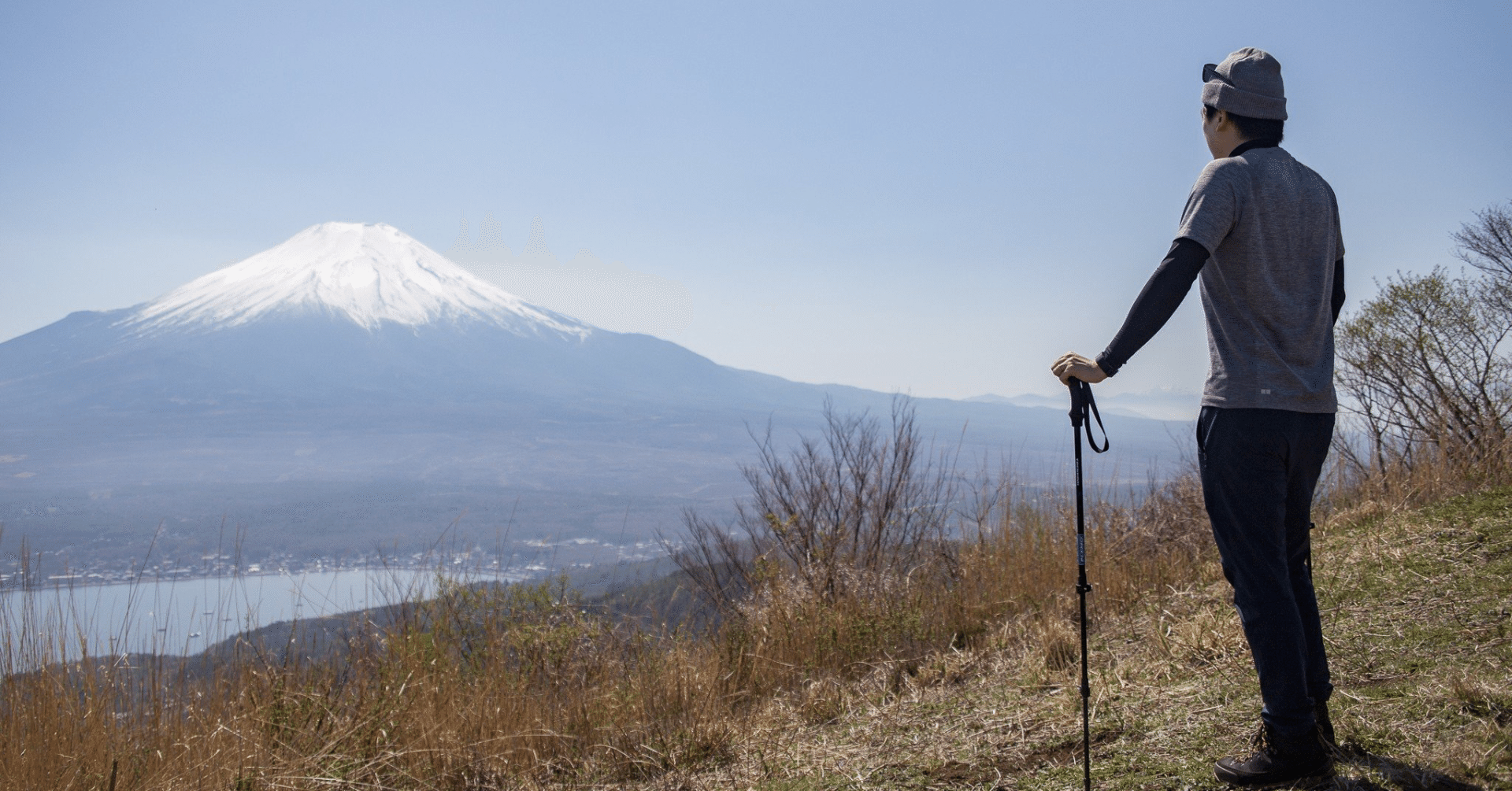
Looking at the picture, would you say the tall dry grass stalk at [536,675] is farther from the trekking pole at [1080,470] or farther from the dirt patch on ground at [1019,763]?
the trekking pole at [1080,470]

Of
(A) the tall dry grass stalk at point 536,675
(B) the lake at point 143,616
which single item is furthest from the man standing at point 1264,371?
(B) the lake at point 143,616

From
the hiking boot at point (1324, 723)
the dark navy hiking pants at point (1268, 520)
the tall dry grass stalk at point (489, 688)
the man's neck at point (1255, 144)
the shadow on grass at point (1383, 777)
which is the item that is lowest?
the tall dry grass stalk at point (489, 688)

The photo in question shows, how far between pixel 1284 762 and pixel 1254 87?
1.60m

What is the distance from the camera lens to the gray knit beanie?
7.12 ft

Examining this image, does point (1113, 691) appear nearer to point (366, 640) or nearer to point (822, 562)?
point (366, 640)

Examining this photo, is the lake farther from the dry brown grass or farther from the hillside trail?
the hillside trail

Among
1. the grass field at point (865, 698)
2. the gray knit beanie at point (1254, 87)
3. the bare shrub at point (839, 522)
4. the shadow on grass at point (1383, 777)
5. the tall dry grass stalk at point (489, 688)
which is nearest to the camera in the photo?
the shadow on grass at point (1383, 777)

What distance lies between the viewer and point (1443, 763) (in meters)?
1.98

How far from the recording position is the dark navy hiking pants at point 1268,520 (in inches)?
79.9

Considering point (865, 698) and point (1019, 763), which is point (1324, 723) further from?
point (865, 698)

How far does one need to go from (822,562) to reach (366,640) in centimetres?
371

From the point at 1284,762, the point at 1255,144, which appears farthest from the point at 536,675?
the point at 1255,144

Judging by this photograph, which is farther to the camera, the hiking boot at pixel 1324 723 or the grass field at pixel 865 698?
the grass field at pixel 865 698

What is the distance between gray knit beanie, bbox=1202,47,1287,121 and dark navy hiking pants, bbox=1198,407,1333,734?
29.4 inches
